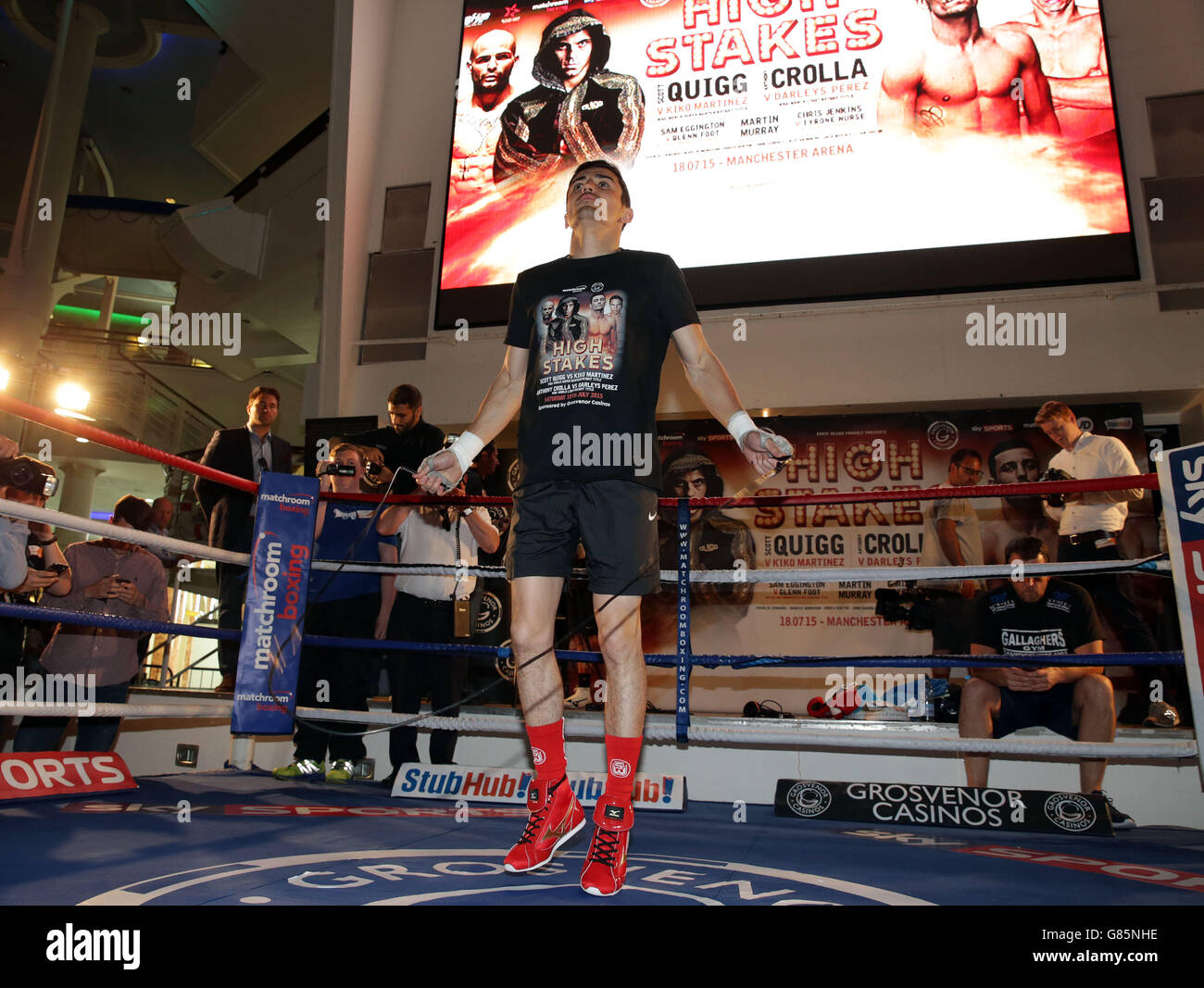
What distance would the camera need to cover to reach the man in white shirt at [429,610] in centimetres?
318

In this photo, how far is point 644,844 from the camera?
6.31 feet

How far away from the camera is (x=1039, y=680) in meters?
2.88

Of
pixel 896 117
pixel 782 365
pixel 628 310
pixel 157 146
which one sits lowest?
pixel 628 310

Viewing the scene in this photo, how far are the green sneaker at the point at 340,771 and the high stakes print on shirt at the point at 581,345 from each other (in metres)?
2.05

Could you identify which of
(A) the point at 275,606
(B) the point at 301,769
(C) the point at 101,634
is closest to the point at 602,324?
(A) the point at 275,606

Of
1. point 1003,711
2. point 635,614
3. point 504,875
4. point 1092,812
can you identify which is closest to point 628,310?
point 635,614

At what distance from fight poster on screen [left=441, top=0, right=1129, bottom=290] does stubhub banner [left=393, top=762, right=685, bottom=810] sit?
320 centimetres

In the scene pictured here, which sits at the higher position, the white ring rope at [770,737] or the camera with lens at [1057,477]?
the camera with lens at [1057,477]

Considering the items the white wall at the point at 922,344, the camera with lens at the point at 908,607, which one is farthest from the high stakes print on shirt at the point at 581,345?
the white wall at the point at 922,344

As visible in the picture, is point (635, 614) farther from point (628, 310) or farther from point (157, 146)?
point (157, 146)

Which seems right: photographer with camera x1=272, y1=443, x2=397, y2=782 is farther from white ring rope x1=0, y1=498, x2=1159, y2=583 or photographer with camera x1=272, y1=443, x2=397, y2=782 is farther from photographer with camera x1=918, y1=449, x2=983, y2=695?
photographer with camera x1=918, y1=449, x2=983, y2=695

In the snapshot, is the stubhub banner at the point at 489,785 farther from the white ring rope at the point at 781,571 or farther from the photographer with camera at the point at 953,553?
the photographer with camera at the point at 953,553

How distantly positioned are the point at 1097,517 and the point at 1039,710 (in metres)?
1.28

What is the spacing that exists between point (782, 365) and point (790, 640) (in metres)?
1.61
